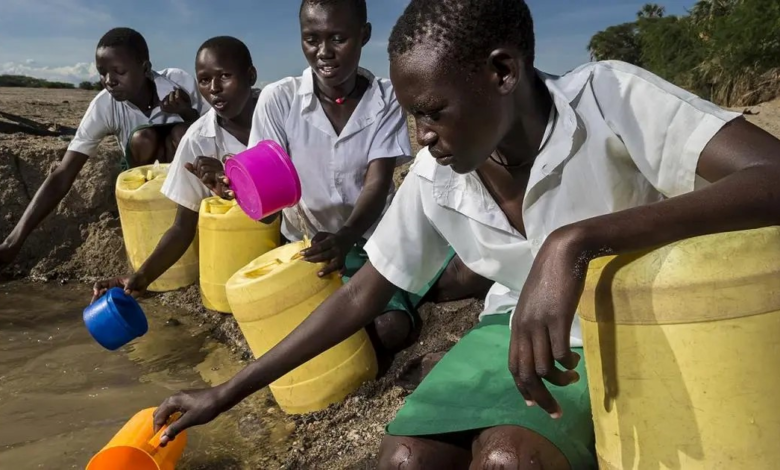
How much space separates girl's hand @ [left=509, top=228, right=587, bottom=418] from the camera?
104 cm

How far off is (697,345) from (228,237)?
88.6 inches

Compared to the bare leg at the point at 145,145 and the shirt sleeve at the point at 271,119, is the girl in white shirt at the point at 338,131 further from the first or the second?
the bare leg at the point at 145,145

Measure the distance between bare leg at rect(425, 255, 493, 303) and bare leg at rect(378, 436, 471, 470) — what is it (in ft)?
3.95

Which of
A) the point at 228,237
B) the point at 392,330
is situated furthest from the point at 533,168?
the point at 228,237

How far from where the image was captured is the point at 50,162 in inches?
178

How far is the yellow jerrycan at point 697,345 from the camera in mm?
1059

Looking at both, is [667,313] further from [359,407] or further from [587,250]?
[359,407]

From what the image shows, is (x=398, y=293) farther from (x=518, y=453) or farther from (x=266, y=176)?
(x=518, y=453)

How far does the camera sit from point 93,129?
391cm

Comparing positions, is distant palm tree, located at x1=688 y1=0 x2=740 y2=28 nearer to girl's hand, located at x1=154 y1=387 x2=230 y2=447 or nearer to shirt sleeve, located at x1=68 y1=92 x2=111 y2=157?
shirt sleeve, located at x1=68 y1=92 x2=111 y2=157

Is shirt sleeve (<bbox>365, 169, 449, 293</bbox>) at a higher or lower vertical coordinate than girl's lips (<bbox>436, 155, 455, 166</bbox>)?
lower

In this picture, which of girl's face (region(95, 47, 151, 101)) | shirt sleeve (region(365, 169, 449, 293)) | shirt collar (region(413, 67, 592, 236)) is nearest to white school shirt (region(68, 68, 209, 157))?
girl's face (region(95, 47, 151, 101))

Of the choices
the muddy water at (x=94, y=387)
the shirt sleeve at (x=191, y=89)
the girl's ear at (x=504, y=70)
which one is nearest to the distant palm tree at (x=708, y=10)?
the shirt sleeve at (x=191, y=89)

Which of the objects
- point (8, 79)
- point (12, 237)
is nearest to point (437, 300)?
point (12, 237)
